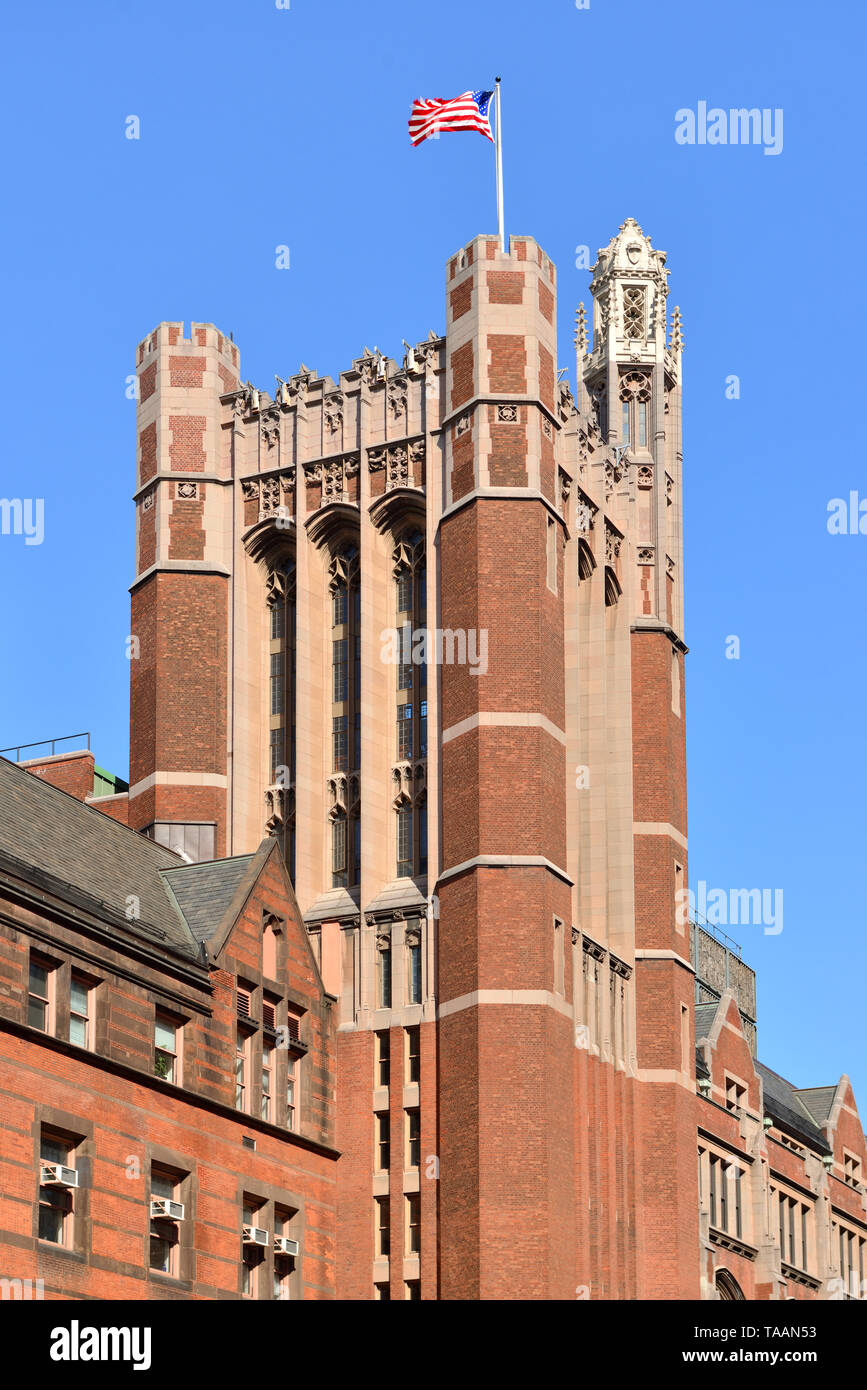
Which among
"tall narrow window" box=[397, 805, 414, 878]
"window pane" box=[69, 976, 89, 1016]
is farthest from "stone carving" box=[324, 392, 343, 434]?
"window pane" box=[69, 976, 89, 1016]

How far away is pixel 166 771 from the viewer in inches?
2660

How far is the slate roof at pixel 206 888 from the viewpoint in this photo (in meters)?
56.1

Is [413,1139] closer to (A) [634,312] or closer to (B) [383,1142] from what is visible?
(B) [383,1142]

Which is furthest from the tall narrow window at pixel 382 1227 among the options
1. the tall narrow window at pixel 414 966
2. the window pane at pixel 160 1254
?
the window pane at pixel 160 1254

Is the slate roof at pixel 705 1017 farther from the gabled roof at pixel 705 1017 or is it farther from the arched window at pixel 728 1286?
the arched window at pixel 728 1286

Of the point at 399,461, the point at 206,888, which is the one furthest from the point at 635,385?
the point at 206,888

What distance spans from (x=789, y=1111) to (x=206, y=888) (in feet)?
126

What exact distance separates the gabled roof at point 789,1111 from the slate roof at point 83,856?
33218 millimetres

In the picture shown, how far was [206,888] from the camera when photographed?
189 ft
